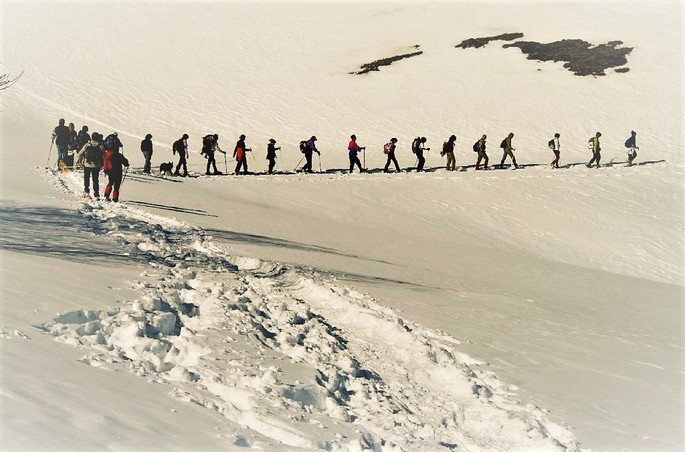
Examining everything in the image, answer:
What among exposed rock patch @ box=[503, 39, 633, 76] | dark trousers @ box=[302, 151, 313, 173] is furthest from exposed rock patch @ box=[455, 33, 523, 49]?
dark trousers @ box=[302, 151, 313, 173]

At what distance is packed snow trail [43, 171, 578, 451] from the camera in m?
6.11

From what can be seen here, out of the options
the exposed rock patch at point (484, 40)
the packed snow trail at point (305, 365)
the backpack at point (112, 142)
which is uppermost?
the exposed rock patch at point (484, 40)

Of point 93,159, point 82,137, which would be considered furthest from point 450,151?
point 93,159

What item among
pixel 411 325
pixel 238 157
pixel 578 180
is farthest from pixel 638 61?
pixel 411 325

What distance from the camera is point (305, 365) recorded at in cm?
740

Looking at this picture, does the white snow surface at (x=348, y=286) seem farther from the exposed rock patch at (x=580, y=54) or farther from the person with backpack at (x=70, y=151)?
the exposed rock patch at (x=580, y=54)

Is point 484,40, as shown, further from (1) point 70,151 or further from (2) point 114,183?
(2) point 114,183

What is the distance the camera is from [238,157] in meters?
23.4

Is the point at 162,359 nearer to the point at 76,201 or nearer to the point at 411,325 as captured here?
the point at 411,325

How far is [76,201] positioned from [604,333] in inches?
434

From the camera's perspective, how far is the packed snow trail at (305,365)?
240 inches

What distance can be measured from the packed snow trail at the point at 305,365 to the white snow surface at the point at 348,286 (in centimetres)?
3

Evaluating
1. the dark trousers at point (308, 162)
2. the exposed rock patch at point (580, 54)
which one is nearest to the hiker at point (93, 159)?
the dark trousers at point (308, 162)

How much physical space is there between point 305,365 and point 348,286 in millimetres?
Answer: 3578
